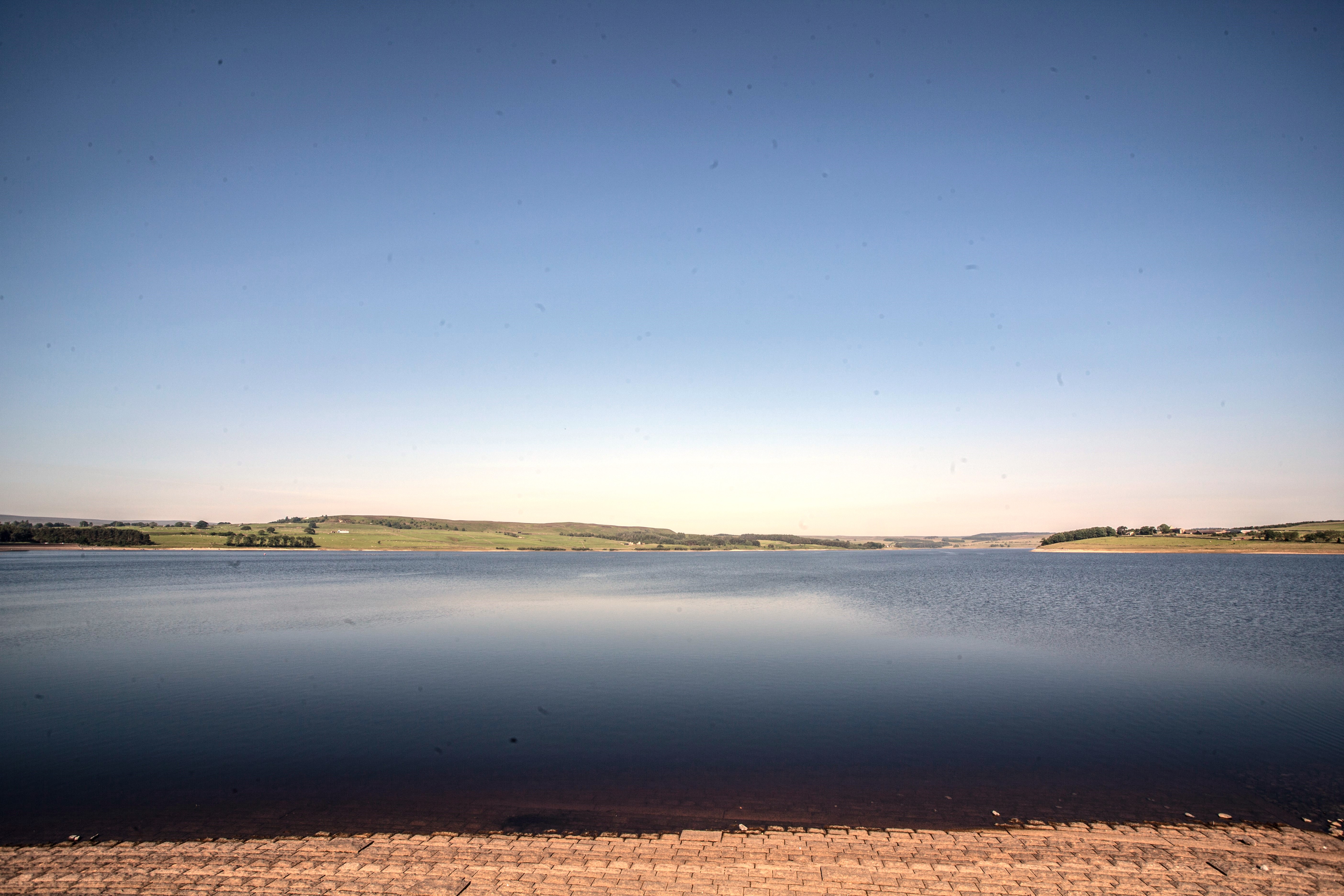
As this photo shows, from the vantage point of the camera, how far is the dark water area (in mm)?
11773

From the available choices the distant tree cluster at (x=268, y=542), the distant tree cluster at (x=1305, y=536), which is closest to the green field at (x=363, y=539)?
the distant tree cluster at (x=268, y=542)

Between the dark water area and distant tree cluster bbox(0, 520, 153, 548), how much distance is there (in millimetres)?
123769

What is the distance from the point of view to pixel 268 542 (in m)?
154

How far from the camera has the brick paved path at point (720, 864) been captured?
8.42 meters

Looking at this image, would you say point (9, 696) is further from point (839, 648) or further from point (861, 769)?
point (839, 648)

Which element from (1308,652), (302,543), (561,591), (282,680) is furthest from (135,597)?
(302,543)

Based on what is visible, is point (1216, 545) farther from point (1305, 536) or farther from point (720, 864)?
point (720, 864)

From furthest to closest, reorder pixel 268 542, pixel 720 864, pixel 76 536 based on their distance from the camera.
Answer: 1. pixel 268 542
2. pixel 76 536
3. pixel 720 864

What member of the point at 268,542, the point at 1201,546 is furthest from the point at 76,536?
the point at 1201,546

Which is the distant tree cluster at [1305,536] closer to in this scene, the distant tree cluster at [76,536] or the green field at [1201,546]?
the green field at [1201,546]

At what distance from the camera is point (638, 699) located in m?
20.2

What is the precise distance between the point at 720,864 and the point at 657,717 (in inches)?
363

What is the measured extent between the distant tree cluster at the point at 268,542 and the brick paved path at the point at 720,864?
537 ft

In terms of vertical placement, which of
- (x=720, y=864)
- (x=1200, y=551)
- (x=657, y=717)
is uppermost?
(x=720, y=864)
